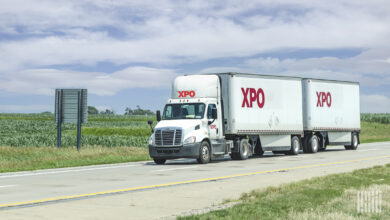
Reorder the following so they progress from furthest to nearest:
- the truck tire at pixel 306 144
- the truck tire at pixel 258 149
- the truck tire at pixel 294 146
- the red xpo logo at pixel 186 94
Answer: the truck tire at pixel 306 144
the truck tire at pixel 294 146
the truck tire at pixel 258 149
the red xpo logo at pixel 186 94

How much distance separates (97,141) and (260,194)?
28171mm

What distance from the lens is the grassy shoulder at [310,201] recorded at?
30.1 feet

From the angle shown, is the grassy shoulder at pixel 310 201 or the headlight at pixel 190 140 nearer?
the grassy shoulder at pixel 310 201

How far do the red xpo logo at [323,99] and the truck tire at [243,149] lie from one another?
7785mm

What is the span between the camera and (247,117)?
27.1 metres

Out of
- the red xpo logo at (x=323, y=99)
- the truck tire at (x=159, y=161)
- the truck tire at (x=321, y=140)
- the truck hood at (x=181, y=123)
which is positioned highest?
the red xpo logo at (x=323, y=99)

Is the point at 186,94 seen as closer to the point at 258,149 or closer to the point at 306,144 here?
the point at 258,149

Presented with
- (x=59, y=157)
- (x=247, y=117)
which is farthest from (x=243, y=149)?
(x=59, y=157)

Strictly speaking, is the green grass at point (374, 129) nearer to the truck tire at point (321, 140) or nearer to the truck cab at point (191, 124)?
the truck tire at point (321, 140)

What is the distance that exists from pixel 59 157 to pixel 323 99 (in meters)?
15.6

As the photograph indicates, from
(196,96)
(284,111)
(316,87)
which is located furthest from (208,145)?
(316,87)

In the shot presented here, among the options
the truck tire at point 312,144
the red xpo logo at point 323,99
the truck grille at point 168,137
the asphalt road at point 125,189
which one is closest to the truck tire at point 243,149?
the truck grille at point 168,137

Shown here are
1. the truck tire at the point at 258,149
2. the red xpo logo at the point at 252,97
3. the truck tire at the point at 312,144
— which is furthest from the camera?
the truck tire at the point at 312,144

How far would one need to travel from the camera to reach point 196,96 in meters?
25.5
